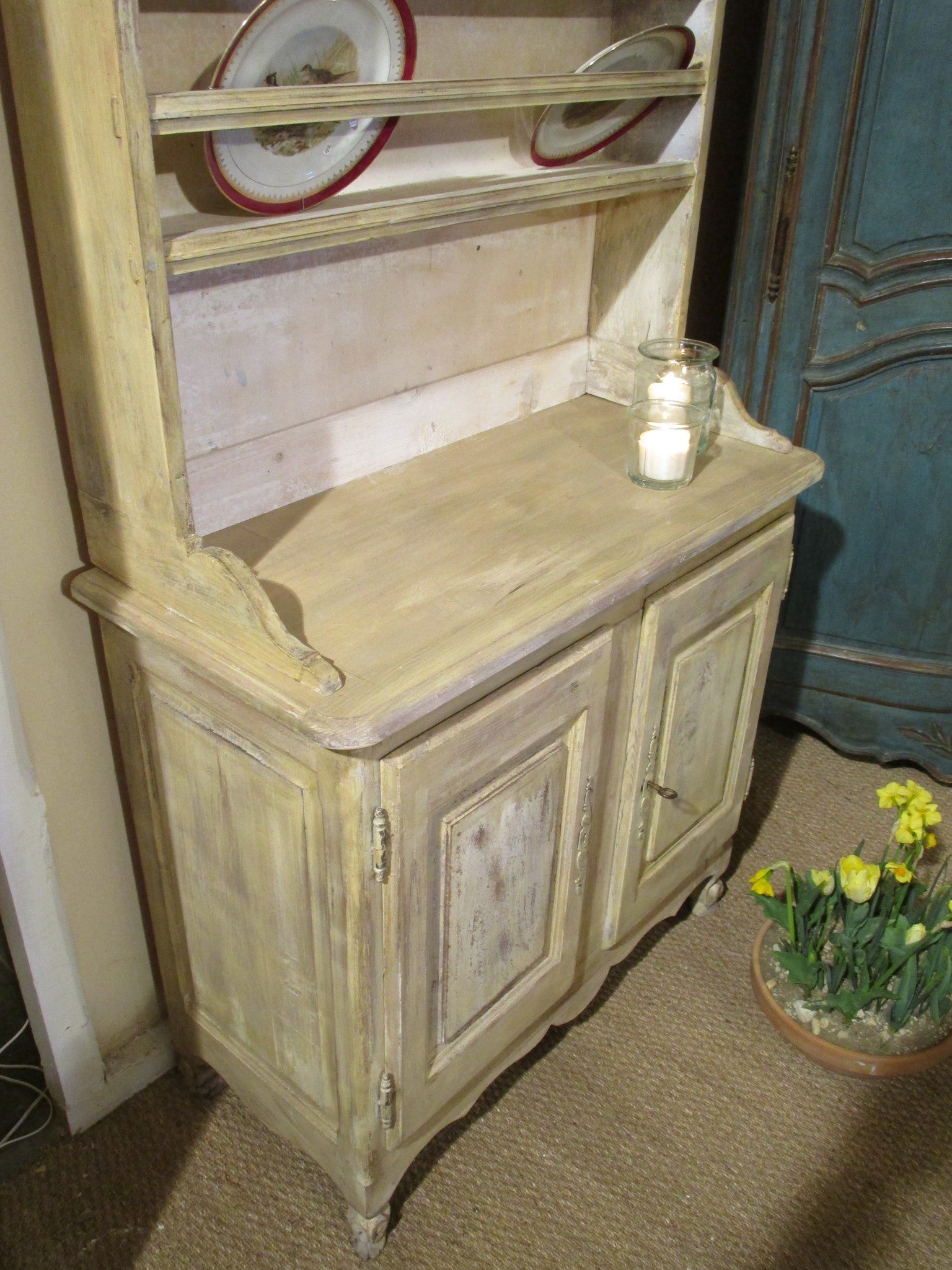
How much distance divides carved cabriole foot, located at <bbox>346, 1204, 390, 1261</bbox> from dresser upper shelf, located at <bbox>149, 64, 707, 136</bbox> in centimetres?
134

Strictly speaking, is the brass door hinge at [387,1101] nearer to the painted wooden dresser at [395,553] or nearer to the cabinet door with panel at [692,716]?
the painted wooden dresser at [395,553]

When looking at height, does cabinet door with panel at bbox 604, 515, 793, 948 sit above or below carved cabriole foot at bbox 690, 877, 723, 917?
above

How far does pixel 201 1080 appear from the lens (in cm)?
171

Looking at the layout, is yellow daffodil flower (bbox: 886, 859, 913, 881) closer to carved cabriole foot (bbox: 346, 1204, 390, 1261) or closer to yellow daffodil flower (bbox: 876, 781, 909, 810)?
yellow daffodil flower (bbox: 876, 781, 909, 810)

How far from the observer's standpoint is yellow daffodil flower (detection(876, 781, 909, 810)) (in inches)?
69.4

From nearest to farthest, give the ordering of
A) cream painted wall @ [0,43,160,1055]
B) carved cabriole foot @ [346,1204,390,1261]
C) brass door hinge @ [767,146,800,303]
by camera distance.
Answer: cream painted wall @ [0,43,160,1055], carved cabriole foot @ [346,1204,390,1261], brass door hinge @ [767,146,800,303]

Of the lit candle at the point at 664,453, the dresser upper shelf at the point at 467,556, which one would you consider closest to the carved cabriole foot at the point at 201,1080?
the dresser upper shelf at the point at 467,556

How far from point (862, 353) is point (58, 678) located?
1.63 meters

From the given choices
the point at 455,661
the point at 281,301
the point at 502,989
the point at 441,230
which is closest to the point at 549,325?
the point at 441,230

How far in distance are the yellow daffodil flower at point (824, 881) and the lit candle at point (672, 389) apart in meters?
0.78

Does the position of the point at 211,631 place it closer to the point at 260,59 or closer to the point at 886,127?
the point at 260,59

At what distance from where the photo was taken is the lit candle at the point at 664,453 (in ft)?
5.16

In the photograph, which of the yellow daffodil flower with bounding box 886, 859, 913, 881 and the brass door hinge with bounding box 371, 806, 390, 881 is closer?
the brass door hinge with bounding box 371, 806, 390, 881

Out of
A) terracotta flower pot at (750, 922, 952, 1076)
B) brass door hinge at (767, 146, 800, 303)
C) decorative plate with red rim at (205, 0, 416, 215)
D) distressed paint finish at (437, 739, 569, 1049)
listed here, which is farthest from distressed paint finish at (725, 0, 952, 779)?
distressed paint finish at (437, 739, 569, 1049)
